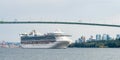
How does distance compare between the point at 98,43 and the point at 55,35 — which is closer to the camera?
the point at 55,35

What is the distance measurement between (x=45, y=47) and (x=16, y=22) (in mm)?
24173

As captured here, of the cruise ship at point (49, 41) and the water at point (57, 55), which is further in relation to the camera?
the cruise ship at point (49, 41)

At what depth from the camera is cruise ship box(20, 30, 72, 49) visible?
393 ft

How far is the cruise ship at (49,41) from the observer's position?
120m

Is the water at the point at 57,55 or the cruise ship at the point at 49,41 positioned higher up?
the water at the point at 57,55

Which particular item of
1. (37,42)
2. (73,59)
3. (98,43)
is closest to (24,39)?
(37,42)

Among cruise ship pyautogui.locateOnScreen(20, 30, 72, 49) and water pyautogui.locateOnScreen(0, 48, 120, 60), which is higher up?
water pyautogui.locateOnScreen(0, 48, 120, 60)

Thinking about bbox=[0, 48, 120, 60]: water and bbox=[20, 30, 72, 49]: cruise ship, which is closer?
bbox=[0, 48, 120, 60]: water

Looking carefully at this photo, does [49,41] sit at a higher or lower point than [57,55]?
lower

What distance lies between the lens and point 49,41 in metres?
120

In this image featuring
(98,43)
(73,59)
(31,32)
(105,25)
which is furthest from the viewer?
(98,43)

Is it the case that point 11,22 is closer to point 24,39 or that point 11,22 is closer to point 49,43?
point 49,43

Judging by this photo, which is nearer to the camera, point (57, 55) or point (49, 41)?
point (57, 55)

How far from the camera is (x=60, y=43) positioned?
120m
